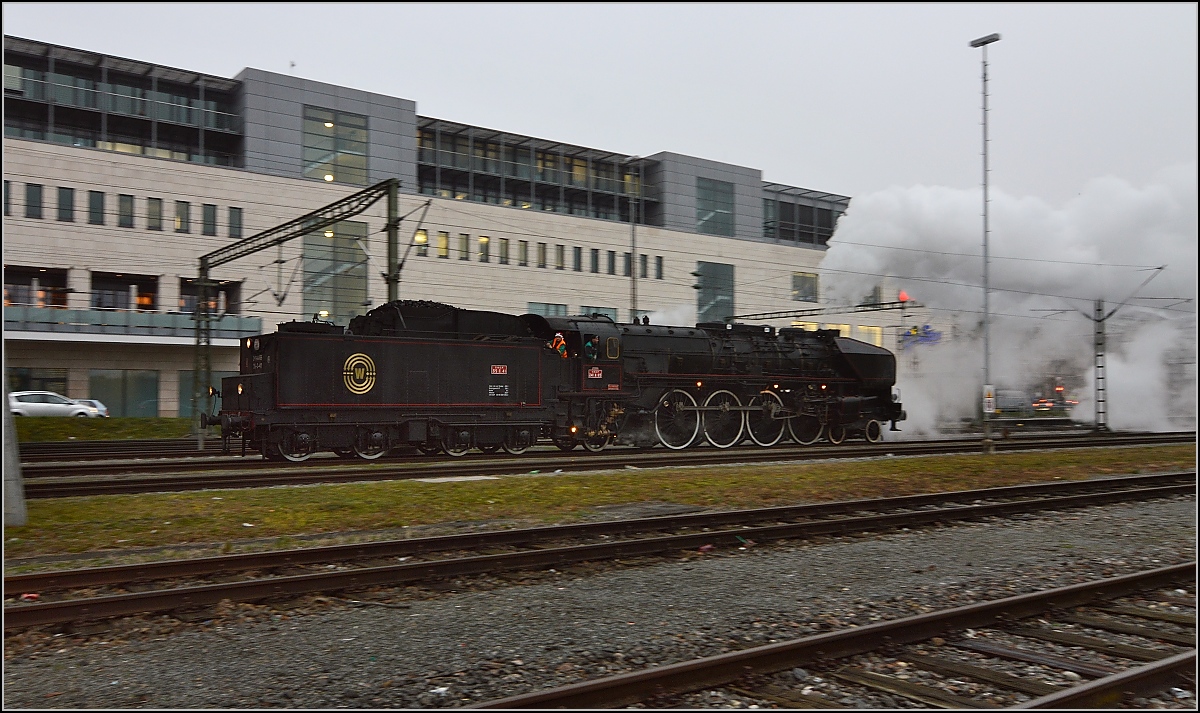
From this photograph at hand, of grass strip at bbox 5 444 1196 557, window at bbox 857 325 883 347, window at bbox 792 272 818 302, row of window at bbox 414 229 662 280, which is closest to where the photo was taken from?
grass strip at bbox 5 444 1196 557

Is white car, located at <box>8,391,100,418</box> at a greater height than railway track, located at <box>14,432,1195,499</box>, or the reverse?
white car, located at <box>8,391,100,418</box>

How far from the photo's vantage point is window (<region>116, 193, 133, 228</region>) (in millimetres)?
39281

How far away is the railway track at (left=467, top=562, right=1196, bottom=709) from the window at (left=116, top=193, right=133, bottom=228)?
4141 cm

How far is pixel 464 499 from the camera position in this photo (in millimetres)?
13156

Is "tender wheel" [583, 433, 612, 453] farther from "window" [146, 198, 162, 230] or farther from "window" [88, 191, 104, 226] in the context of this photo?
"window" [88, 191, 104, 226]

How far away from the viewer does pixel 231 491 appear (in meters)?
13.8

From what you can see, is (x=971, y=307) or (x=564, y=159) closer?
(x=971, y=307)

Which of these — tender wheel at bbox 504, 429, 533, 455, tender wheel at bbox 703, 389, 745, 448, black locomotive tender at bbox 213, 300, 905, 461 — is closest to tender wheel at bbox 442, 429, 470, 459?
black locomotive tender at bbox 213, 300, 905, 461

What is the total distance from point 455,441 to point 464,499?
7004 mm

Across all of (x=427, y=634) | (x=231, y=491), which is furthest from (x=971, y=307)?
(x=427, y=634)

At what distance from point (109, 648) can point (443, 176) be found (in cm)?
4653

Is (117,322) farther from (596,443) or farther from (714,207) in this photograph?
(714,207)

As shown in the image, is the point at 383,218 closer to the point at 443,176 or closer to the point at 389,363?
the point at 443,176

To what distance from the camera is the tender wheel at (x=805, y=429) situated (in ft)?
85.8
